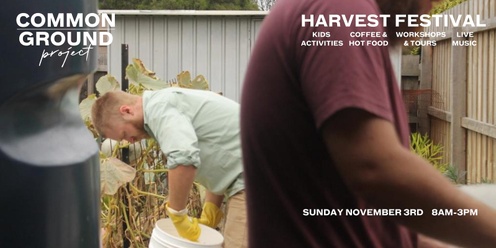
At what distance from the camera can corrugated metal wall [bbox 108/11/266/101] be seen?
4.44 metres

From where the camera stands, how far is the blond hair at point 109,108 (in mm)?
2559

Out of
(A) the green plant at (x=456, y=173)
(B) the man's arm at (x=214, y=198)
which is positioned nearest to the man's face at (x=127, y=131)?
(B) the man's arm at (x=214, y=198)

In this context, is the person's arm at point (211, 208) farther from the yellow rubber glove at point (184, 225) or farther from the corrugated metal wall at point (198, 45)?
the corrugated metal wall at point (198, 45)

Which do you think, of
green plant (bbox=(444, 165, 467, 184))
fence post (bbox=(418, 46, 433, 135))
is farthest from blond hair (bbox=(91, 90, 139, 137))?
green plant (bbox=(444, 165, 467, 184))

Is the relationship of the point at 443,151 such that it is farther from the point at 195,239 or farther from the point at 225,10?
the point at 225,10

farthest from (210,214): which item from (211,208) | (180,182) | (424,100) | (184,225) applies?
(424,100)

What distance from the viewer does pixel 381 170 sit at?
71 cm

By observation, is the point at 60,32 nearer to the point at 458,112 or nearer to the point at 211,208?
the point at 458,112

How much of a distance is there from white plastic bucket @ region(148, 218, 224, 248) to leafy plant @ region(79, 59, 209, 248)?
457 millimetres

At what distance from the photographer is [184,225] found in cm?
255

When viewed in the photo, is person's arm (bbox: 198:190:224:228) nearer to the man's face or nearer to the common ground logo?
the man's face

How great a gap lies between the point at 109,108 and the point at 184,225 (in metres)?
0.44

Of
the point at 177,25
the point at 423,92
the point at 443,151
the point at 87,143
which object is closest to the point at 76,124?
the point at 87,143

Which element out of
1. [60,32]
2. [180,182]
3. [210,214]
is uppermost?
[60,32]
